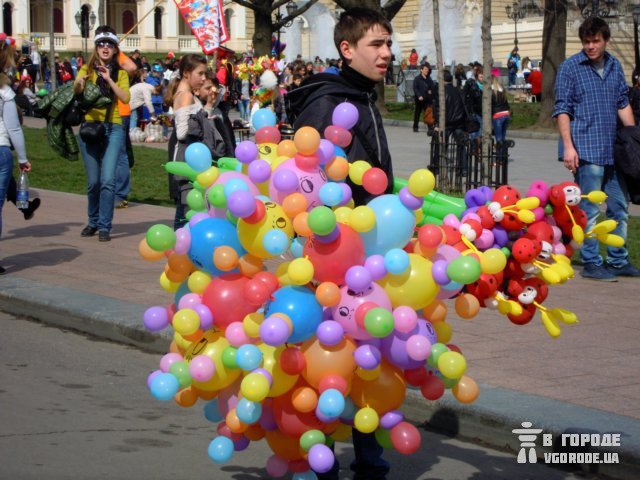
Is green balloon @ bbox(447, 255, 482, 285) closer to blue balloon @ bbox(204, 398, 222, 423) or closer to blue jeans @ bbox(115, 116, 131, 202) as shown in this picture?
blue balloon @ bbox(204, 398, 222, 423)

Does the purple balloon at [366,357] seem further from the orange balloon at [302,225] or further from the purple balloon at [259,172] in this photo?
the purple balloon at [259,172]

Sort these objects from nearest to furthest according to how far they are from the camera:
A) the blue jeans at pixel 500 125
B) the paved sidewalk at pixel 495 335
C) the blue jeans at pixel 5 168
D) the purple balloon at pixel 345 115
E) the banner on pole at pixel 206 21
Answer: the purple balloon at pixel 345 115, the paved sidewalk at pixel 495 335, the blue jeans at pixel 5 168, the banner on pole at pixel 206 21, the blue jeans at pixel 500 125

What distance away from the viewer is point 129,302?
9062 mm

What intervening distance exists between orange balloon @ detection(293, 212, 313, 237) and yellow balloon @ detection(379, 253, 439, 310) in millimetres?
324

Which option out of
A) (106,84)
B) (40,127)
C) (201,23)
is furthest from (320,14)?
(106,84)

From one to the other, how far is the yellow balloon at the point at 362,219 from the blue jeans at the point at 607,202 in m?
5.55

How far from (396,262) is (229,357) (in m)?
0.68

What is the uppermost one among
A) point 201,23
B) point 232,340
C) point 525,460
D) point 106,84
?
point 201,23

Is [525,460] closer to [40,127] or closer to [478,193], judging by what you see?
[478,193]

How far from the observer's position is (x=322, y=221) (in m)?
4.13

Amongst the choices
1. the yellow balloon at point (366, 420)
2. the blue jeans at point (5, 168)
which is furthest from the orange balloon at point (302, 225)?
the blue jeans at point (5, 168)

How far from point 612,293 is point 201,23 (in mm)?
13681

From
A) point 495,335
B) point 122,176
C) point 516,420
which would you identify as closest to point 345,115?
point 516,420

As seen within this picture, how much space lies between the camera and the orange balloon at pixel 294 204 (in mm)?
4328
